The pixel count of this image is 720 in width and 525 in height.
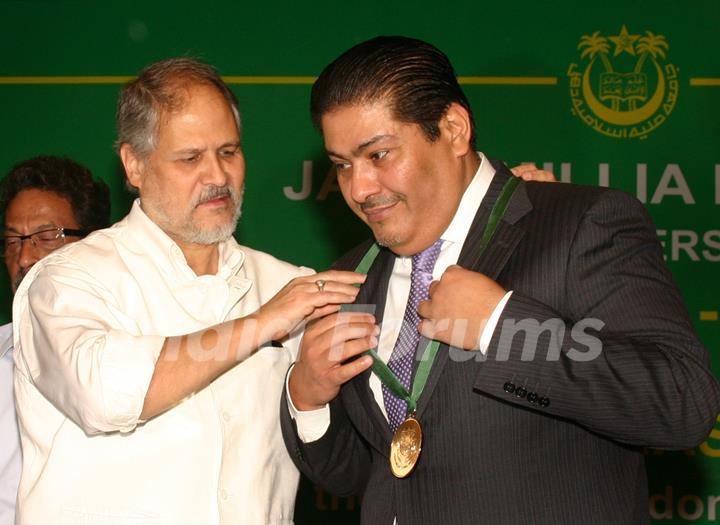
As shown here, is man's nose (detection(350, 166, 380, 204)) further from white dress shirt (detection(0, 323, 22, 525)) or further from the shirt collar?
white dress shirt (detection(0, 323, 22, 525))

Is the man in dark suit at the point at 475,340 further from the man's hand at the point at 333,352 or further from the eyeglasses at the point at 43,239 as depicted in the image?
the eyeglasses at the point at 43,239

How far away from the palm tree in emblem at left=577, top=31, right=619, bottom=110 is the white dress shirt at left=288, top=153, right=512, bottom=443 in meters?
2.12

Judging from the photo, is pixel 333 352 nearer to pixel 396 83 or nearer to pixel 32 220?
pixel 396 83

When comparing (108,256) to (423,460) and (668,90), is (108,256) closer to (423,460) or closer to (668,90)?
(423,460)

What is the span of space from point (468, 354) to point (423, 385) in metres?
0.12

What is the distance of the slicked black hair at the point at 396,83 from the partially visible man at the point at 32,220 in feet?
4.39

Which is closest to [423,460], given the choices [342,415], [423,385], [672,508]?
[423,385]

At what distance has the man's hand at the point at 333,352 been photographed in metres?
2.26

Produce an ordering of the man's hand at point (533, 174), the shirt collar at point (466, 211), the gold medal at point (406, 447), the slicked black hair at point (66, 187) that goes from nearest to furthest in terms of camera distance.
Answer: the gold medal at point (406, 447)
the shirt collar at point (466, 211)
the man's hand at point (533, 174)
the slicked black hair at point (66, 187)

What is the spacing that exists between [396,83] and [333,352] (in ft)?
2.00

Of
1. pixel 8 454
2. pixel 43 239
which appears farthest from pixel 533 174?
pixel 8 454

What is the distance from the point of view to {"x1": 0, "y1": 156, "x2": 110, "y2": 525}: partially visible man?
123 inches

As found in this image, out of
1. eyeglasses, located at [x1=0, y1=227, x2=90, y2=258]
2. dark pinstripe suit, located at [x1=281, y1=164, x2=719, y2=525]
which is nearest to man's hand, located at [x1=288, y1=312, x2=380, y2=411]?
dark pinstripe suit, located at [x1=281, y1=164, x2=719, y2=525]

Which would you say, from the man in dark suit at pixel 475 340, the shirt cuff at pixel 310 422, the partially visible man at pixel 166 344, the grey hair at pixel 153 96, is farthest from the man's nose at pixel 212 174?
the shirt cuff at pixel 310 422
